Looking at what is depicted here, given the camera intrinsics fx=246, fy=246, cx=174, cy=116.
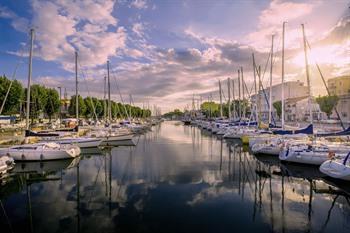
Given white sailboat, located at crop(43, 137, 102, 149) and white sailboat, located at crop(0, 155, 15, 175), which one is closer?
white sailboat, located at crop(0, 155, 15, 175)

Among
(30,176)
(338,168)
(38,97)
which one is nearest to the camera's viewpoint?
(338,168)

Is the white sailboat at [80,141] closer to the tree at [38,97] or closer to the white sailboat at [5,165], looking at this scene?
the white sailboat at [5,165]

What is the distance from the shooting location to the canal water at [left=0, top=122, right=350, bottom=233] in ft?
32.7

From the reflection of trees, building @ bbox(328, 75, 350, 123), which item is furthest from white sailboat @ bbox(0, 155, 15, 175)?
building @ bbox(328, 75, 350, 123)

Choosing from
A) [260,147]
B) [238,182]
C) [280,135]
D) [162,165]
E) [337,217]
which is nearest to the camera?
[337,217]

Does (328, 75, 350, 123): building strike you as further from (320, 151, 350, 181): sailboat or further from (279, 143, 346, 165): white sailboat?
(320, 151, 350, 181): sailboat

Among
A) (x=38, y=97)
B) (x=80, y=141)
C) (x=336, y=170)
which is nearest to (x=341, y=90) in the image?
(x=336, y=170)

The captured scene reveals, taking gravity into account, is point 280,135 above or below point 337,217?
above

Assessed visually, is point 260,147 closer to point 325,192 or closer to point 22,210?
point 325,192

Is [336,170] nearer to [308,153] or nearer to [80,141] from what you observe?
[308,153]

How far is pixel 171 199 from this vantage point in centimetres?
1316

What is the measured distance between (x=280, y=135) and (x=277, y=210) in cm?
2065

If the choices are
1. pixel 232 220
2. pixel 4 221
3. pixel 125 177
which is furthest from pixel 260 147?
pixel 4 221

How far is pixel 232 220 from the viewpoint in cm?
1047
